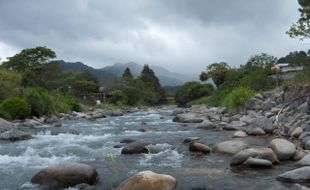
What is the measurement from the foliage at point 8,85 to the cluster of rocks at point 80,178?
30.3 metres

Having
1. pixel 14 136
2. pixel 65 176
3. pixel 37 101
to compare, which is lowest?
pixel 65 176

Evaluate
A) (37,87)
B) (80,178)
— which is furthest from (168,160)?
(37,87)

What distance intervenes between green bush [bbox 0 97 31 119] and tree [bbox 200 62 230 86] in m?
56.4

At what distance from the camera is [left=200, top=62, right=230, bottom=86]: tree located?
86562 mm

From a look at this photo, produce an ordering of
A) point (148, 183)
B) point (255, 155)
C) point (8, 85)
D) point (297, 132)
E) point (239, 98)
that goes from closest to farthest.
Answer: point (148, 183), point (255, 155), point (297, 132), point (239, 98), point (8, 85)

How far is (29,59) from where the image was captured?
69.2 meters

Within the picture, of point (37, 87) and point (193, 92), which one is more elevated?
point (37, 87)

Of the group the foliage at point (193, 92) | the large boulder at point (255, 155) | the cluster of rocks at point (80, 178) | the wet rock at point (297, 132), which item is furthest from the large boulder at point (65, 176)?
the foliage at point (193, 92)

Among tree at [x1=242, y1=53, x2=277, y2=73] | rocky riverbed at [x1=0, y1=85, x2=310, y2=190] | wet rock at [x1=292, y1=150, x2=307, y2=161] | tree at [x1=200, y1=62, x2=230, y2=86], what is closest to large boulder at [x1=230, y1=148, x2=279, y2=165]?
rocky riverbed at [x1=0, y1=85, x2=310, y2=190]

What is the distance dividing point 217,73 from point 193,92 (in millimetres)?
6400

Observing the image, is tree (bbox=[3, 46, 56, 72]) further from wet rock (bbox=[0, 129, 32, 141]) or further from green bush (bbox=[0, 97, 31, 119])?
wet rock (bbox=[0, 129, 32, 141])

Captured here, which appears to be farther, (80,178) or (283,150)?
(283,150)

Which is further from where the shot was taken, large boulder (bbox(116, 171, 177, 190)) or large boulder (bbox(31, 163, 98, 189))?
large boulder (bbox(31, 163, 98, 189))

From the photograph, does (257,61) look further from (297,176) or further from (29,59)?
(297,176)
